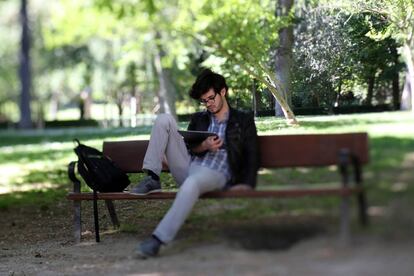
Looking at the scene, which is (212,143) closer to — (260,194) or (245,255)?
(260,194)

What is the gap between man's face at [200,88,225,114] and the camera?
5805 millimetres

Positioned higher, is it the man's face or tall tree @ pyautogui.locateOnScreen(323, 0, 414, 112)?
tall tree @ pyautogui.locateOnScreen(323, 0, 414, 112)

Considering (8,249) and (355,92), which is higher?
(355,92)

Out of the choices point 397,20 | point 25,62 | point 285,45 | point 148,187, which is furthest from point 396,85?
point 25,62

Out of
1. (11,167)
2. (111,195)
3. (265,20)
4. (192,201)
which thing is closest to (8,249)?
(111,195)

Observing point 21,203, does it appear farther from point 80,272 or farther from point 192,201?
point 192,201

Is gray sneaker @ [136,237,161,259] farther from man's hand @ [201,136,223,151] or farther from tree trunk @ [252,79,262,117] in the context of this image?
tree trunk @ [252,79,262,117]

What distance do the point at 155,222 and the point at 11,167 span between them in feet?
31.1

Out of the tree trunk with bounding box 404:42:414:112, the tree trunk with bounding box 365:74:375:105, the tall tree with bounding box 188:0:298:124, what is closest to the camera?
the tree trunk with bounding box 404:42:414:112

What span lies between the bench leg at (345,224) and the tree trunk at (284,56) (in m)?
2.11

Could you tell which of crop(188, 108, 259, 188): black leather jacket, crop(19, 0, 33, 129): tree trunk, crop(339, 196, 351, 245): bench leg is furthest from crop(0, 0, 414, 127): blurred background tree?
crop(19, 0, 33, 129): tree trunk

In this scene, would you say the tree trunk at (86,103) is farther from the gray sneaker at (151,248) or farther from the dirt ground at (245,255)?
the gray sneaker at (151,248)

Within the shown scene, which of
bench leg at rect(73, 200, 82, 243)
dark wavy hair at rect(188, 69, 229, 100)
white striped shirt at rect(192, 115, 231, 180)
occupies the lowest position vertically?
bench leg at rect(73, 200, 82, 243)

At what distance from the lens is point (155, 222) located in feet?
22.4
